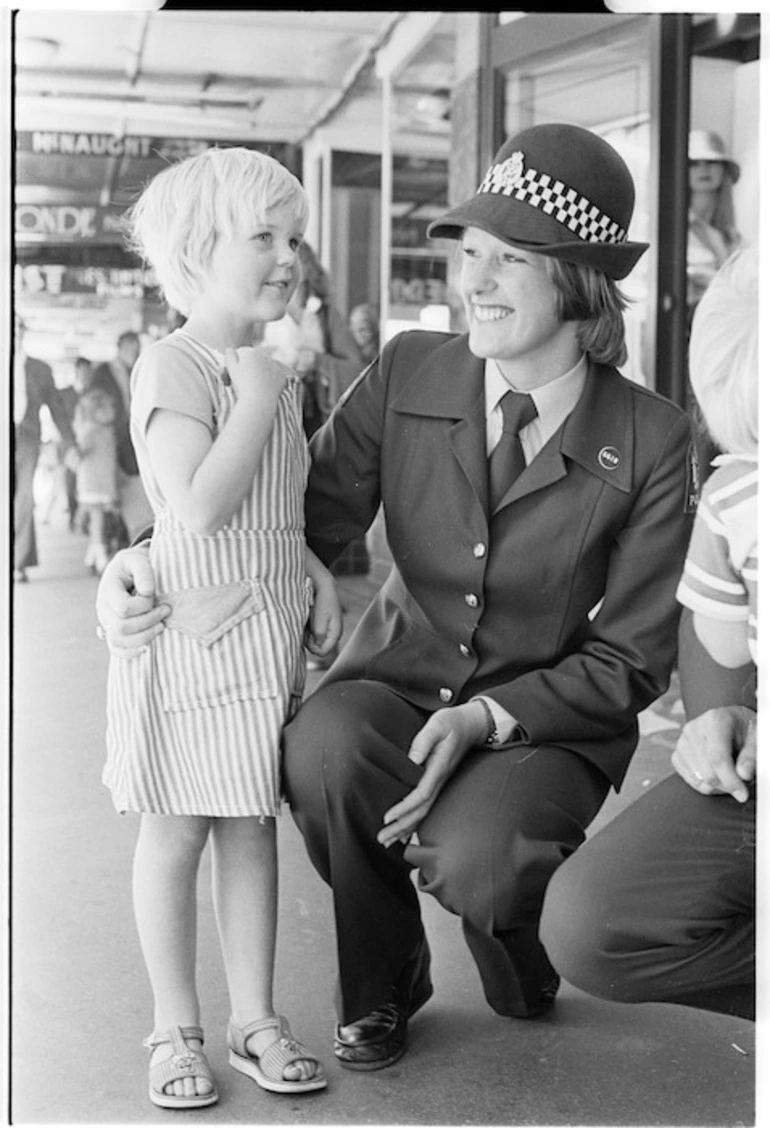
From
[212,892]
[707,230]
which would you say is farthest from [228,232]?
[707,230]

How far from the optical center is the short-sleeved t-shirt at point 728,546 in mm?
1697

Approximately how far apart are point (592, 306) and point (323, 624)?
53 centimetres

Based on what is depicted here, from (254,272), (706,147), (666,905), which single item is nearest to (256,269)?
(254,272)

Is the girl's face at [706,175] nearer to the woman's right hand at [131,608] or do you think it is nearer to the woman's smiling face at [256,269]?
the woman's smiling face at [256,269]

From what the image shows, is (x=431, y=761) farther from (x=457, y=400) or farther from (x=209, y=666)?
(x=457, y=400)

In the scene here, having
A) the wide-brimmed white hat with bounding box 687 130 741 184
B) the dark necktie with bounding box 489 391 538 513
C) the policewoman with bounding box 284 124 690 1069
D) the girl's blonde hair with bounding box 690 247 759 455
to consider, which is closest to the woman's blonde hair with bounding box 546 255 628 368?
the policewoman with bounding box 284 124 690 1069

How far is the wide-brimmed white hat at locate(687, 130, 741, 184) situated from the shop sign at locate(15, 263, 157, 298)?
1553 mm

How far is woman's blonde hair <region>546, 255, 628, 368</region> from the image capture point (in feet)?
6.33

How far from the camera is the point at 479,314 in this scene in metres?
1.95

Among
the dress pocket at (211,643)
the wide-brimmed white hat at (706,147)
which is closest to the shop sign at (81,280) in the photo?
the dress pocket at (211,643)

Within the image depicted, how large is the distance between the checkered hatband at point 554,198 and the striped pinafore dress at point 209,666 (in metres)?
0.40

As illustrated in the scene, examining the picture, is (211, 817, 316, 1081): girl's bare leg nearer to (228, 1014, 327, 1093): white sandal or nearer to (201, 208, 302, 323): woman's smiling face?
(228, 1014, 327, 1093): white sandal

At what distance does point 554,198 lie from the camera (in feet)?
6.20

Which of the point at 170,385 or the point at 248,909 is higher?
the point at 170,385
